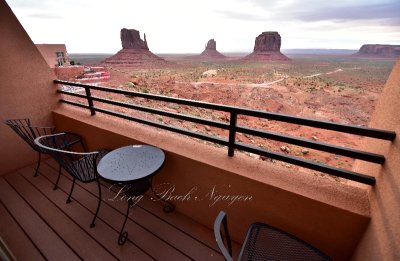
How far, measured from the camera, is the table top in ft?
5.42

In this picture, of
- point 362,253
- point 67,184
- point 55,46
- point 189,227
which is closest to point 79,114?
point 67,184

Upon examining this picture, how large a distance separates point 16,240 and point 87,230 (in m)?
0.65

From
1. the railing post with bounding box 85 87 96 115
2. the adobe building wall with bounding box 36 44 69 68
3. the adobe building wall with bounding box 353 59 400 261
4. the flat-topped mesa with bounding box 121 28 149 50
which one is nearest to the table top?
the railing post with bounding box 85 87 96 115

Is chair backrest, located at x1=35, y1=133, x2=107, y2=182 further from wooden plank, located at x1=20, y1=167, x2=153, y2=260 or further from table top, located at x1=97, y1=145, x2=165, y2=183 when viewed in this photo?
wooden plank, located at x1=20, y1=167, x2=153, y2=260

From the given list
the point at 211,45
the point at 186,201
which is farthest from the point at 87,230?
the point at 211,45

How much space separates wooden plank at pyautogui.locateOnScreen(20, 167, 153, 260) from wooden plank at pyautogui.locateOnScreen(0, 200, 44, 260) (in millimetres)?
367

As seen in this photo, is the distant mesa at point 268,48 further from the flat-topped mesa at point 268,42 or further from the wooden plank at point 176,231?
the wooden plank at point 176,231

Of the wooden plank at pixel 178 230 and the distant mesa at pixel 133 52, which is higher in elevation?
the distant mesa at pixel 133 52

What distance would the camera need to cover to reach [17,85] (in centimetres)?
292

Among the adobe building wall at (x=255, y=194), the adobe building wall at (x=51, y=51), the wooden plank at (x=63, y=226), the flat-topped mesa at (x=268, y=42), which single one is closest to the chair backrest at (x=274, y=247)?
the adobe building wall at (x=255, y=194)

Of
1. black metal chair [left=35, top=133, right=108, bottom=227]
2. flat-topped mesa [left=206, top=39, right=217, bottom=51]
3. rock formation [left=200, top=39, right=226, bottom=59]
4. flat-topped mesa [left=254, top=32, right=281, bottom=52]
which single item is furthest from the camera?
flat-topped mesa [left=206, top=39, right=217, bottom=51]

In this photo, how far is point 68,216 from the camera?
2.07 metres

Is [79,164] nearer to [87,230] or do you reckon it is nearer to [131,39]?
[87,230]

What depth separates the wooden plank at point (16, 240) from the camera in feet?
5.52
